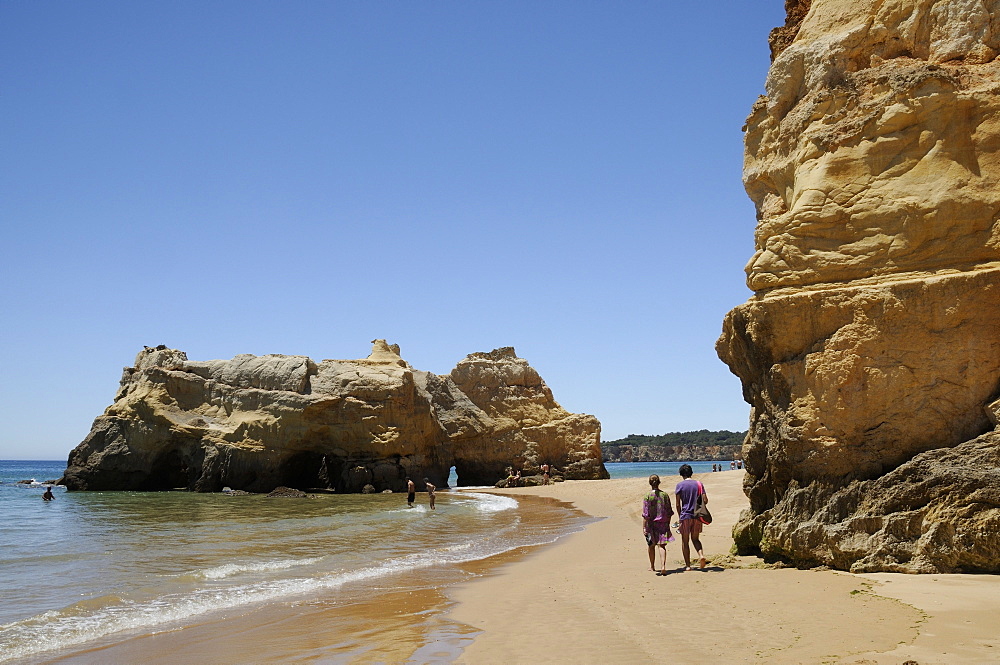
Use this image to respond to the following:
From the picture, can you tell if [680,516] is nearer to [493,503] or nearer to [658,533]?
[658,533]

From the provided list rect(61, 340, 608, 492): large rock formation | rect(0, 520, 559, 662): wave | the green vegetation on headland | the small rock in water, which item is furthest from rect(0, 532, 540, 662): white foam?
the green vegetation on headland

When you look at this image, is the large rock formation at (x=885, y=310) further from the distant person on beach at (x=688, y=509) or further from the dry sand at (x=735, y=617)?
the distant person on beach at (x=688, y=509)

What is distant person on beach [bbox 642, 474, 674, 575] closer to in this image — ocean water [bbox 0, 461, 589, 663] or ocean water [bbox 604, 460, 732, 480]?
ocean water [bbox 0, 461, 589, 663]

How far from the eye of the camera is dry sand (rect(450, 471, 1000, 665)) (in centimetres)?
537

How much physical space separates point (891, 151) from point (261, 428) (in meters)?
30.0

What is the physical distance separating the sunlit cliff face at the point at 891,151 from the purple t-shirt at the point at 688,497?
266 centimetres

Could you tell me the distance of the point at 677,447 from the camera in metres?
140

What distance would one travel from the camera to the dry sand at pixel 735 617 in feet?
17.6

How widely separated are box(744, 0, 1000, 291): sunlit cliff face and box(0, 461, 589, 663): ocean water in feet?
21.8

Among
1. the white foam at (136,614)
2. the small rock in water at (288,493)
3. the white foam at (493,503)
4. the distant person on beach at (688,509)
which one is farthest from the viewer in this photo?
the small rock in water at (288,493)

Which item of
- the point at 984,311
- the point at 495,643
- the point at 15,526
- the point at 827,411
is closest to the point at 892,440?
the point at 827,411

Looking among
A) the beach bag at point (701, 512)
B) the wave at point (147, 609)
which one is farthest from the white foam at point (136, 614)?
the beach bag at point (701, 512)

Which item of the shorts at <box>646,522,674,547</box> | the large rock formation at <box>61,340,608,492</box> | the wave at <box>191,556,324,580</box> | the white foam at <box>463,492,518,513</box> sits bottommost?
the wave at <box>191,556,324,580</box>

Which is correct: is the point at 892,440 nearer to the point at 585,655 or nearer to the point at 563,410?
the point at 585,655
